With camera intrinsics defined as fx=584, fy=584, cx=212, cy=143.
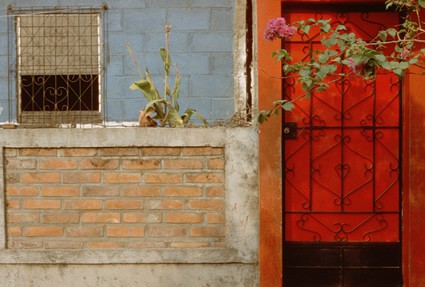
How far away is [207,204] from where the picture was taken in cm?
445

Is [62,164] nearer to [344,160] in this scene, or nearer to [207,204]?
[207,204]

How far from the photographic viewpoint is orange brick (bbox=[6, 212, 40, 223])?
4.49 m

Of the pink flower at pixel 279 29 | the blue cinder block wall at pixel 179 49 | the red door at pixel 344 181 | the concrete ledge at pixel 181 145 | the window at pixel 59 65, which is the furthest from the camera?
the window at pixel 59 65

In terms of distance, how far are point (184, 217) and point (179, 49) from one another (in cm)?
189

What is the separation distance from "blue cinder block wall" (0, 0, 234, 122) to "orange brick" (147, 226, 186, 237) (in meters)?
1.47

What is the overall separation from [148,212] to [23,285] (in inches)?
43.5

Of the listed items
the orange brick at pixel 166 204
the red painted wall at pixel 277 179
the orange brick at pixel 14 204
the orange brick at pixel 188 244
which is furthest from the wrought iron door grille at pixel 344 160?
the orange brick at pixel 14 204

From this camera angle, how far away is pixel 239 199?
175 inches

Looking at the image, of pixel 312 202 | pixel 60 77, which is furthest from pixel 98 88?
pixel 312 202

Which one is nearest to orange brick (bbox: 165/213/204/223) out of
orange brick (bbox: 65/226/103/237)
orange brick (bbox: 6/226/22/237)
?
orange brick (bbox: 65/226/103/237)

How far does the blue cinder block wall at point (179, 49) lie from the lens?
561cm

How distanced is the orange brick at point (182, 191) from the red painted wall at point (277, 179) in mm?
498

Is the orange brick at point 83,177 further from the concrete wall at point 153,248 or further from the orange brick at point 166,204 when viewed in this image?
the orange brick at point 166,204

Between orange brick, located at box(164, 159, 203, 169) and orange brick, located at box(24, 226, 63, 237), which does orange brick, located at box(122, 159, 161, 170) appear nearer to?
orange brick, located at box(164, 159, 203, 169)
